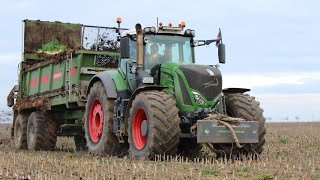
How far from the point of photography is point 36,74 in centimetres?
1638

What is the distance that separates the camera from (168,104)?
9914 mm

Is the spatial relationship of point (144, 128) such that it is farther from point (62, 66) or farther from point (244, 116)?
point (62, 66)

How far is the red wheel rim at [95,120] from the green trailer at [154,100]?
0.02 metres

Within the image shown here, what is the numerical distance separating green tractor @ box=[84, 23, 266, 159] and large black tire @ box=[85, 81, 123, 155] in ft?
0.07

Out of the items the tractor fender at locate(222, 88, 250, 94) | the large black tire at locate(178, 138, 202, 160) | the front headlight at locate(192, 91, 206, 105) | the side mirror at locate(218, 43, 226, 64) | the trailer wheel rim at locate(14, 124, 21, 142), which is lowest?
the large black tire at locate(178, 138, 202, 160)

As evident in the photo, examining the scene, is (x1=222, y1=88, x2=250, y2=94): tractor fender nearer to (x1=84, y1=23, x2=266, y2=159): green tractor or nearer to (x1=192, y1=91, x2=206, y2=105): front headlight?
(x1=84, y1=23, x2=266, y2=159): green tractor

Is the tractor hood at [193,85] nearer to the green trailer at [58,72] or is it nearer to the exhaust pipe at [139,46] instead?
the exhaust pipe at [139,46]

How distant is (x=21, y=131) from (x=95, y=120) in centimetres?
504

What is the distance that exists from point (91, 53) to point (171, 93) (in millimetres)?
3646

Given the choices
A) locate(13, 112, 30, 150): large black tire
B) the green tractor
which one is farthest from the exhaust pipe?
locate(13, 112, 30, 150): large black tire

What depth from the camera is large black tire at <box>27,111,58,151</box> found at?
15391 millimetres

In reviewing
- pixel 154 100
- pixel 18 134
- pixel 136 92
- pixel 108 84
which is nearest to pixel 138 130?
pixel 136 92

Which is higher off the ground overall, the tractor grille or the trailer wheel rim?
the tractor grille

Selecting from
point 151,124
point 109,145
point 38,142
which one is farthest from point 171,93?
point 38,142
